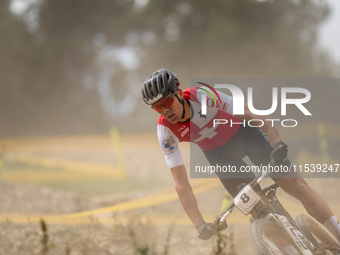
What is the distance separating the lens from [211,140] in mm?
4000

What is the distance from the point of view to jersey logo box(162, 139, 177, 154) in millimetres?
3613

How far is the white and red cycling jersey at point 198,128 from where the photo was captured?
145 inches

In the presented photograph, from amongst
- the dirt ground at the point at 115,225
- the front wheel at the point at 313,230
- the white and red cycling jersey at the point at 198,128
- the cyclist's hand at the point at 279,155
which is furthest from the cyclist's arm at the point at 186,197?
the front wheel at the point at 313,230

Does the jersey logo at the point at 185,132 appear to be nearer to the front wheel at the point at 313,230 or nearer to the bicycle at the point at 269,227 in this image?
the bicycle at the point at 269,227

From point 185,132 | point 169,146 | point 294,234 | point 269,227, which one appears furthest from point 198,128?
point 294,234

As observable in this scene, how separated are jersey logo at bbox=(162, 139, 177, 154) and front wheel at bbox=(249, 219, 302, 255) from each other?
1.16 meters

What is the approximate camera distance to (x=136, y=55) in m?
28.7

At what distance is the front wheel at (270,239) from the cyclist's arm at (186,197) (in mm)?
550

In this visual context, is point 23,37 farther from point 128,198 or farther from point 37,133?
point 128,198

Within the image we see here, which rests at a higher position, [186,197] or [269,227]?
[186,197]

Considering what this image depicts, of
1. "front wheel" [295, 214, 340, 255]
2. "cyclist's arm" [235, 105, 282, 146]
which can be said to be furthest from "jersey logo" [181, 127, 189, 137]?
"front wheel" [295, 214, 340, 255]

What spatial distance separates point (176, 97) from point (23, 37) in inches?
1084

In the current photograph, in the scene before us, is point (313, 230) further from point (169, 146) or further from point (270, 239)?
point (169, 146)

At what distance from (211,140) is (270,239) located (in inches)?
54.7
